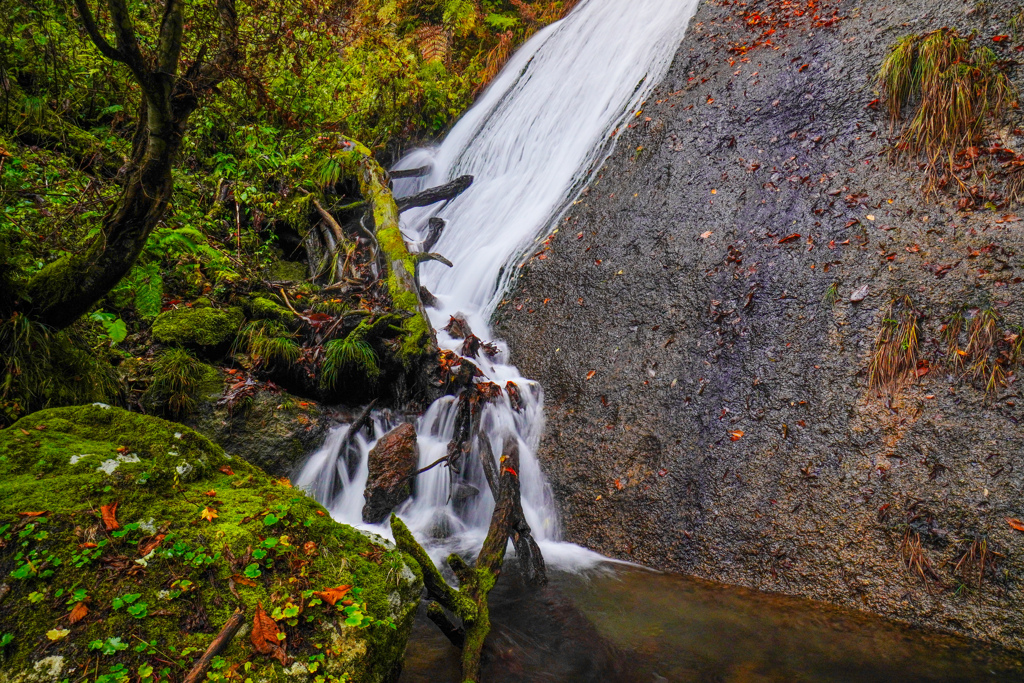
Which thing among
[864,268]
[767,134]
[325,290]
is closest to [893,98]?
[767,134]

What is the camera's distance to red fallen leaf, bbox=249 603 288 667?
2275 mm

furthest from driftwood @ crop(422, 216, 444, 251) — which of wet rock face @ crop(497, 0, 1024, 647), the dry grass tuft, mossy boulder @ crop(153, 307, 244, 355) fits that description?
the dry grass tuft

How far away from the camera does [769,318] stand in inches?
205

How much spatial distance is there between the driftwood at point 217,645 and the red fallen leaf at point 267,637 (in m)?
0.06

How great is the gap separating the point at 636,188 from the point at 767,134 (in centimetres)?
152

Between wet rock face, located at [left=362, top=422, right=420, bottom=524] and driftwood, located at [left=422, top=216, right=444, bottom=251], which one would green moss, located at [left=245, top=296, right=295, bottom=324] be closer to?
wet rock face, located at [left=362, top=422, right=420, bottom=524]

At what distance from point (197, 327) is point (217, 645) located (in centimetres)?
418

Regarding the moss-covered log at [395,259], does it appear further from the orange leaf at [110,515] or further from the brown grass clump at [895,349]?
the brown grass clump at [895,349]

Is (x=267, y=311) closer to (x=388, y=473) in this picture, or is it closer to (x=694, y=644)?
(x=388, y=473)

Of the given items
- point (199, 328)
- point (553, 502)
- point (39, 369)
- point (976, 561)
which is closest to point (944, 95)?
point (976, 561)

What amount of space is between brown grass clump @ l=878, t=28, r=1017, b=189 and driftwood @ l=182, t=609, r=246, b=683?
608 cm

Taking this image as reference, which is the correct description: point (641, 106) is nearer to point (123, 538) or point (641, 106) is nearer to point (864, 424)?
point (864, 424)

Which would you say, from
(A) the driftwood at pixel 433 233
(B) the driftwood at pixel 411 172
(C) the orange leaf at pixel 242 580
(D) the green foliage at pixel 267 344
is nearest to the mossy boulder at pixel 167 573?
(C) the orange leaf at pixel 242 580

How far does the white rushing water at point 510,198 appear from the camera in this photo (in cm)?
534
